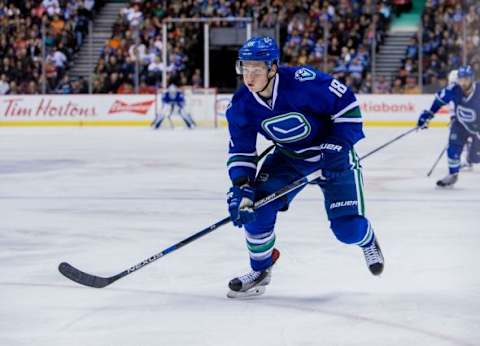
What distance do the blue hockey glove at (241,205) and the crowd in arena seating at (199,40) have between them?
14.4m

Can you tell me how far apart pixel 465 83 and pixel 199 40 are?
1103cm

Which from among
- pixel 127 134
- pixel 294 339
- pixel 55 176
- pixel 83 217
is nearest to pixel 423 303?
pixel 294 339

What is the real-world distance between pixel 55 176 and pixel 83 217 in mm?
3014

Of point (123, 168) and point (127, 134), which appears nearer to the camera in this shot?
point (123, 168)

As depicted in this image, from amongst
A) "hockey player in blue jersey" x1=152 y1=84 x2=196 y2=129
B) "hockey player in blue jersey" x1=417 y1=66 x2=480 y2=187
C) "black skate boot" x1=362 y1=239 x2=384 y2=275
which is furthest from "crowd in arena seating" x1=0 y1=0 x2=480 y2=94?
"black skate boot" x1=362 y1=239 x2=384 y2=275

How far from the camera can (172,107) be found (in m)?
18.0

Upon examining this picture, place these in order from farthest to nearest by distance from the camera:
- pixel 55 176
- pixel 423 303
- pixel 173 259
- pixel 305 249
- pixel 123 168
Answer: pixel 123 168, pixel 55 176, pixel 305 249, pixel 173 259, pixel 423 303

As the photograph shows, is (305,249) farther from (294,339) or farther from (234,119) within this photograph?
(294,339)

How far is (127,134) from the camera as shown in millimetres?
16391

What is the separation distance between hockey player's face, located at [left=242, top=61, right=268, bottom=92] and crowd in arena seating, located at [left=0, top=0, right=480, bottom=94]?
47.4 ft

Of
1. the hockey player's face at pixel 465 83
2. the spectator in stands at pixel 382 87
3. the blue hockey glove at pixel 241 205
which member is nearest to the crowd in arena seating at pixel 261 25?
the spectator in stands at pixel 382 87

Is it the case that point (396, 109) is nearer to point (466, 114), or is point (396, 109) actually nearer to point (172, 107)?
point (172, 107)

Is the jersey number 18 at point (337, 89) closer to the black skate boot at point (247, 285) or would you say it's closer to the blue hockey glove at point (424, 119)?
the black skate boot at point (247, 285)

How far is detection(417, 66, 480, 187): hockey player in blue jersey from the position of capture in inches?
340
